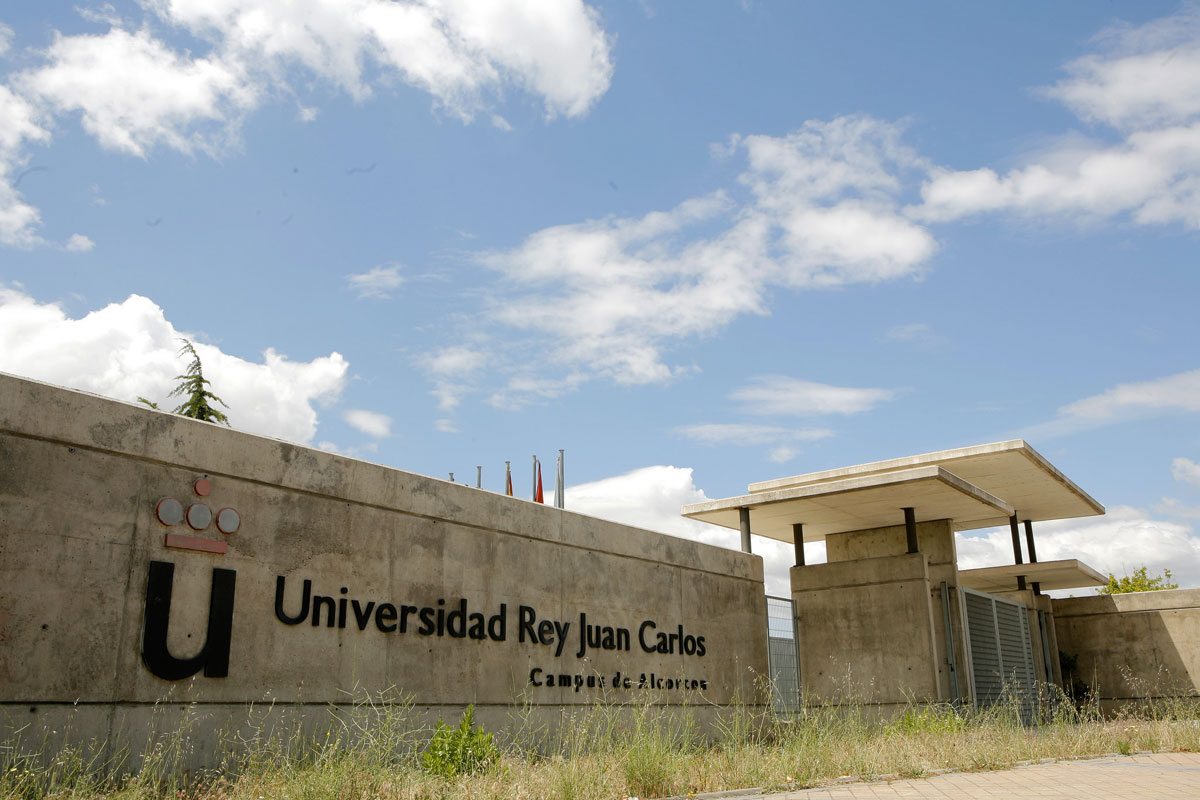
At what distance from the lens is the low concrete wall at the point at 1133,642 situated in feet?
74.1

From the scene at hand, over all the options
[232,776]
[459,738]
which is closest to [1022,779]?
[459,738]

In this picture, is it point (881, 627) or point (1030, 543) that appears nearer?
point (881, 627)

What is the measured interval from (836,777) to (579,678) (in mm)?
4544

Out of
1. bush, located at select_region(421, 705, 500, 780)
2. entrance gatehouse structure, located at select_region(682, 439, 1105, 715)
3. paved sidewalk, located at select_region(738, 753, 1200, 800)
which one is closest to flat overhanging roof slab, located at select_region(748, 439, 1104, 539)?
entrance gatehouse structure, located at select_region(682, 439, 1105, 715)

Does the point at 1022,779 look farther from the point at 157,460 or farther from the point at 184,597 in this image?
the point at 157,460

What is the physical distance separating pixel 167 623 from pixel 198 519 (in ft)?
3.18

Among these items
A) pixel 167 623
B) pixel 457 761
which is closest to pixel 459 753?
pixel 457 761

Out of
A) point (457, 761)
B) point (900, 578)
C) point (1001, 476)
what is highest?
point (1001, 476)

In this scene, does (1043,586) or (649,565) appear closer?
(649,565)

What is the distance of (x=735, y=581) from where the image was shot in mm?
16266

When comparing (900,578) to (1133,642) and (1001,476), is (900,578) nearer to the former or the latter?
(1001,476)

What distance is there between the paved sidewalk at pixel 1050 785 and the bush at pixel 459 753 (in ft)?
9.14

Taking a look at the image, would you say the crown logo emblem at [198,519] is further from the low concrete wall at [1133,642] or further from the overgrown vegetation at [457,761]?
the low concrete wall at [1133,642]

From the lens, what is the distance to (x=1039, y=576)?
76.4 ft
